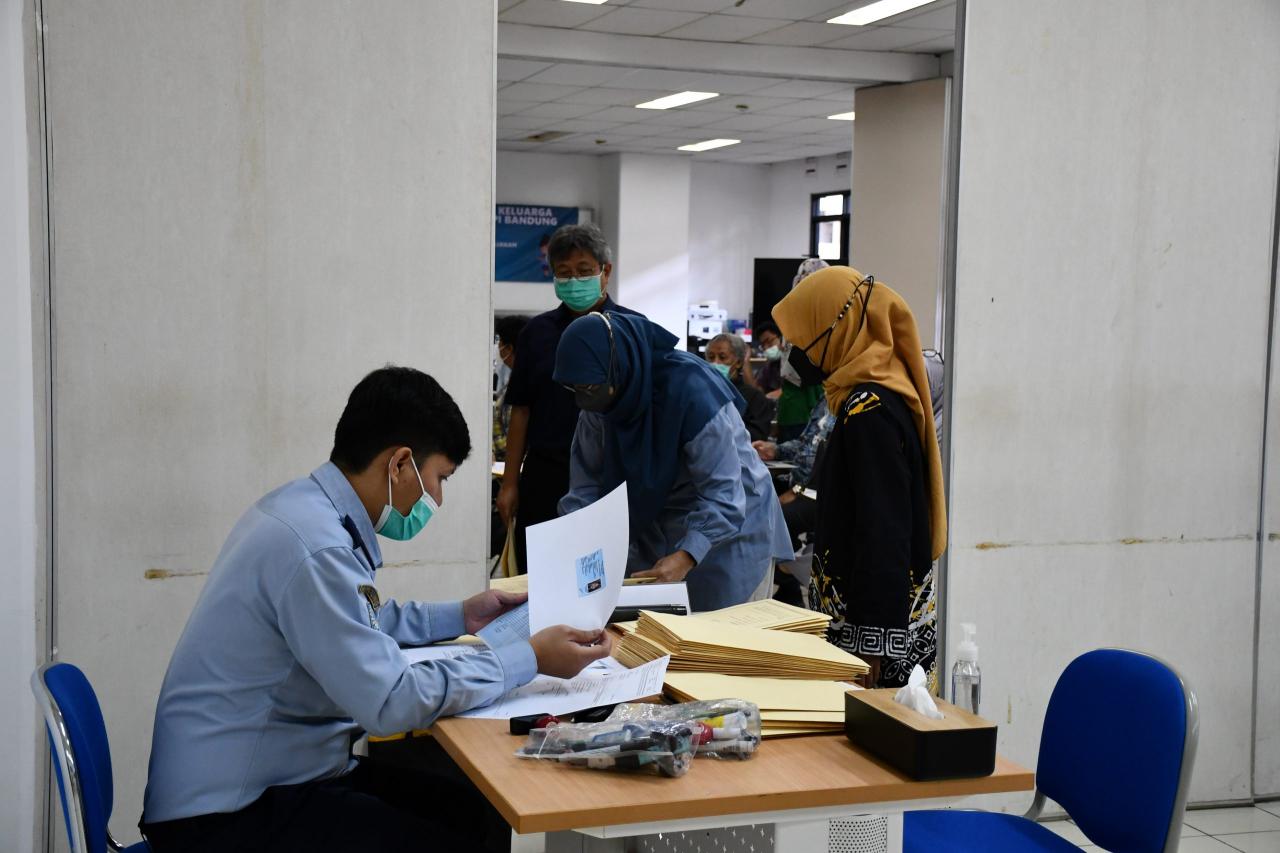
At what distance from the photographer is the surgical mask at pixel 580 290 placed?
13.4 feet

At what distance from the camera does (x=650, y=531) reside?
3232mm

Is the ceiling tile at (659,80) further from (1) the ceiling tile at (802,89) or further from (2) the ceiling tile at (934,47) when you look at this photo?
(2) the ceiling tile at (934,47)

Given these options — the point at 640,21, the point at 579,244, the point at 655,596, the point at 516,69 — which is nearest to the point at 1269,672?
the point at 655,596

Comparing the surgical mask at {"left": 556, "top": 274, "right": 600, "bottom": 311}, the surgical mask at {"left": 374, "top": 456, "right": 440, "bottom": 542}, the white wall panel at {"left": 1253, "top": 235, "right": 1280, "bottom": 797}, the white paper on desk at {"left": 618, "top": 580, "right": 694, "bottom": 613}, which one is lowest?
the white wall panel at {"left": 1253, "top": 235, "right": 1280, "bottom": 797}

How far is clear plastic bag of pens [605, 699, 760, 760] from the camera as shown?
1795 mm

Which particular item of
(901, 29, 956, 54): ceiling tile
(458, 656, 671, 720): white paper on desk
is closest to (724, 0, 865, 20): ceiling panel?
(901, 29, 956, 54): ceiling tile

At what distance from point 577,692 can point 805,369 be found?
3.95 ft

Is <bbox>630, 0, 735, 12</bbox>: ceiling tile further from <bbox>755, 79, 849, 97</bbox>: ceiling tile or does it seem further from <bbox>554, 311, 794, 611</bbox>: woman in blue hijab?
<bbox>554, 311, 794, 611</bbox>: woman in blue hijab

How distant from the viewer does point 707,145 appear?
12984mm

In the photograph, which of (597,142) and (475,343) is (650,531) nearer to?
(475,343)

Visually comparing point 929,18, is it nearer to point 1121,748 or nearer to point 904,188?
point 904,188

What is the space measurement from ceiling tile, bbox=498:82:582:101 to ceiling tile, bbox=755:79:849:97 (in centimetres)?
150

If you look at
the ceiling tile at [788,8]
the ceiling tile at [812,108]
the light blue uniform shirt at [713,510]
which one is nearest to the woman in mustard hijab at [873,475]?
the light blue uniform shirt at [713,510]

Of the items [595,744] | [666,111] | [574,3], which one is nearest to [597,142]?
[666,111]
